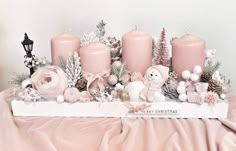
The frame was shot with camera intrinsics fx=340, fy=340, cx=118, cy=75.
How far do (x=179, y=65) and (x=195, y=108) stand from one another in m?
0.13

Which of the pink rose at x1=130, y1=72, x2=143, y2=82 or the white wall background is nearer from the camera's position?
the pink rose at x1=130, y1=72, x2=143, y2=82

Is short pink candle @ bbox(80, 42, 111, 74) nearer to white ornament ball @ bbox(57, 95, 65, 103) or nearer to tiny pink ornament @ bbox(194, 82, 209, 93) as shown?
white ornament ball @ bbox(57, 95, 65, 103)

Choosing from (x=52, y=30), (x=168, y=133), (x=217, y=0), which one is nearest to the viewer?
(x=168, y=133)

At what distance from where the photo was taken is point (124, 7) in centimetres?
130

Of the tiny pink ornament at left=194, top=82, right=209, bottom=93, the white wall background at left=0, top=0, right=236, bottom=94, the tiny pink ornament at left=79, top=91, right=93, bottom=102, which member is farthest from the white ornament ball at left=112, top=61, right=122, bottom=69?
the white wall background at left=0, top=0, right=236, bottom=94

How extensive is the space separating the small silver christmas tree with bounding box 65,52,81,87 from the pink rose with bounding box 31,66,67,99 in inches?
0.7

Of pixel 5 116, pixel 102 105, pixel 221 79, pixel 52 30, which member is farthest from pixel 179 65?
pixel 52 30

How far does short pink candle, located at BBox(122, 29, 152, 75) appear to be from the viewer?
944 mm

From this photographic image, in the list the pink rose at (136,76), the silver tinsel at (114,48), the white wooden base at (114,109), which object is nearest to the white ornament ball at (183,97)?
the white wooden base at (114,109)

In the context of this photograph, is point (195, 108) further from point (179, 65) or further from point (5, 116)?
point (5, 116)

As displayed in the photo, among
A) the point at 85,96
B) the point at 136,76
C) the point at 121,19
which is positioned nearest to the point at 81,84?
the point at 85,96

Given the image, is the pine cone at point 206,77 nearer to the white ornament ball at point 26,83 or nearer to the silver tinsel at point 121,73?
the silver tinsel at point 121,73

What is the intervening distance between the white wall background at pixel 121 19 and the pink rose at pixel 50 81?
477mm

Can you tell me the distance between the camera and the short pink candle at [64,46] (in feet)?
3.17
